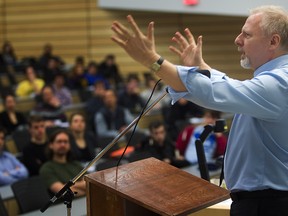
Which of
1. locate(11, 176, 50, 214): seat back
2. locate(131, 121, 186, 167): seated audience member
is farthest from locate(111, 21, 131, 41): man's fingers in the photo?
locate(131, 121, 186, 167): seated audience member

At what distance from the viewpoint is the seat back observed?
12.8 feet

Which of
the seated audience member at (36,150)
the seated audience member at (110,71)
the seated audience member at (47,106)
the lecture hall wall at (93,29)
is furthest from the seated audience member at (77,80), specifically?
the seated audience member at (36,150)

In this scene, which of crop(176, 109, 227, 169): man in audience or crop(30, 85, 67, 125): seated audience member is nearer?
crop(176, 109, 227, 169): man in audience

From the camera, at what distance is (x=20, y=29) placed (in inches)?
559

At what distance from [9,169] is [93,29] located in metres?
8.52

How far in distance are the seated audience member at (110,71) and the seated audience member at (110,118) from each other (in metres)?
3.28

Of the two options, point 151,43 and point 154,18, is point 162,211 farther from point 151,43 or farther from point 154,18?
point 154,18

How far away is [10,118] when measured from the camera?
753 cm

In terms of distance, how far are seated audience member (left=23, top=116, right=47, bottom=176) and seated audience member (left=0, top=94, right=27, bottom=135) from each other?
5.70ft

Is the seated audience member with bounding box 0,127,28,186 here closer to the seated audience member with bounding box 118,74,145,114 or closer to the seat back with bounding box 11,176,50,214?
the seat back with bounding box 11,176,50,214

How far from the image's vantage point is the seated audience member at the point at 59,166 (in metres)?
4.46

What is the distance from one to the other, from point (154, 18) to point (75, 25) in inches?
92.9

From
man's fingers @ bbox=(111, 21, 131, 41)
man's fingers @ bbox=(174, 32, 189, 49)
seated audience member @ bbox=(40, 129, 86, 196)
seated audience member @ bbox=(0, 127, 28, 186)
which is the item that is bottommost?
Answer: seated audience member @ bbox=(0, 127, 28, 186)

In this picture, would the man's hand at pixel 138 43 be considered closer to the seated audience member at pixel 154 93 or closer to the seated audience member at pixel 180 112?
the seated audience member at pixel 180 112
